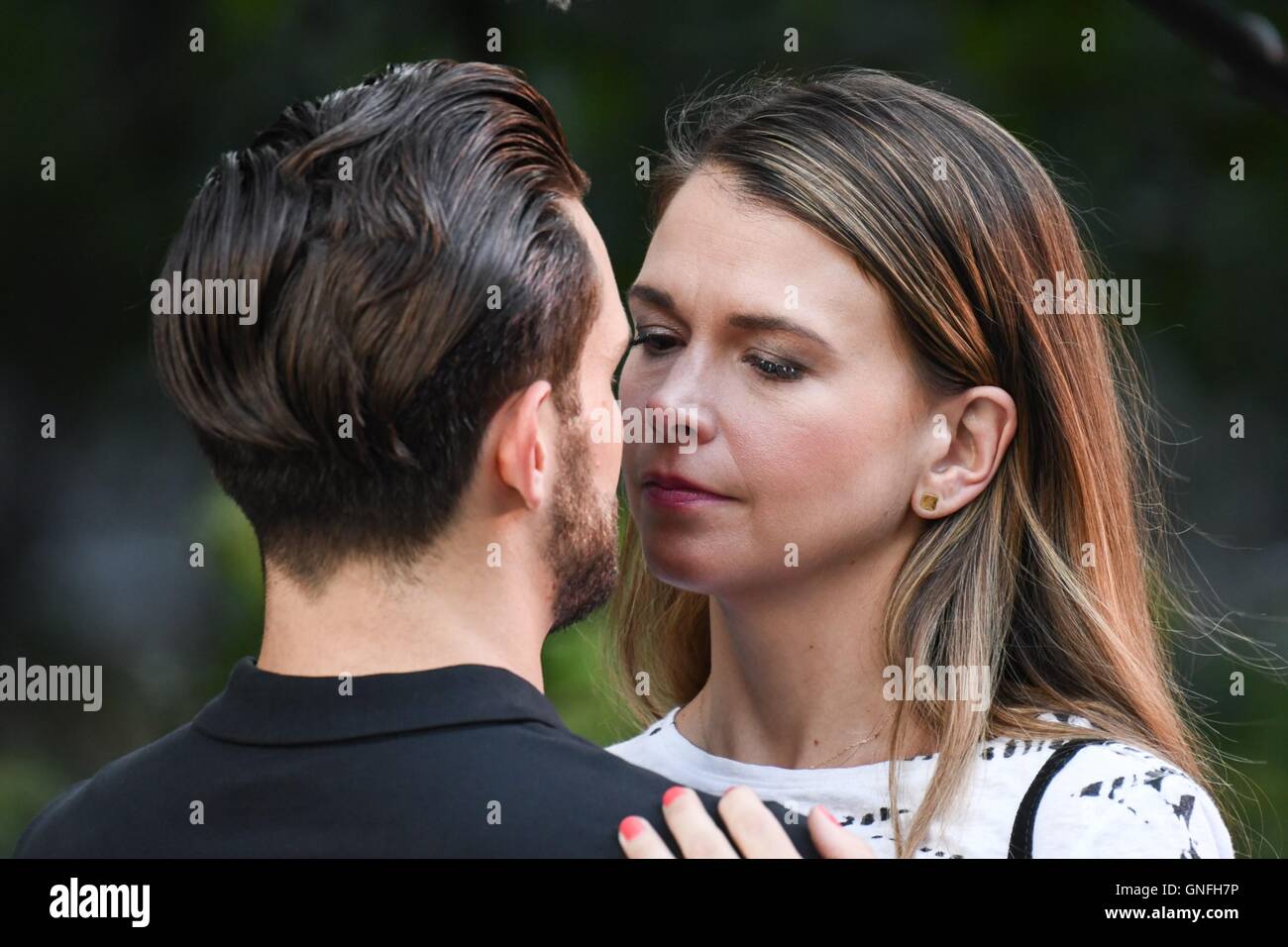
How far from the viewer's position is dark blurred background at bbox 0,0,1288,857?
584 centimetres

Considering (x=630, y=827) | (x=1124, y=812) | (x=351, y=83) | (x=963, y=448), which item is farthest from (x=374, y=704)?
(x=351, y=83)

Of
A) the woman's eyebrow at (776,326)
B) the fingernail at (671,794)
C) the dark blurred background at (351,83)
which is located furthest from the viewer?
the dark blurred background at (351,83)

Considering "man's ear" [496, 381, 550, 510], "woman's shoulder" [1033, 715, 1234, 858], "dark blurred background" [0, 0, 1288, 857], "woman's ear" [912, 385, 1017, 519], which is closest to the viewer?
"man's ear" [496, 381, 550, 510]

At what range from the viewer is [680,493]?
231 centimetres

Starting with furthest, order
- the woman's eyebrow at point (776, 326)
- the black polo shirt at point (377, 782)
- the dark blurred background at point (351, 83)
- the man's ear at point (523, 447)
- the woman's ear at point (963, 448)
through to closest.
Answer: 1. the dark blurred background at point (351, 83)
2. the woman's ear at point (963, 448)
3. the woman's eyebrow at point (776, 326)
4. the man's ear at point (523, 447)
5. the black polo shirt at point (377, 782)

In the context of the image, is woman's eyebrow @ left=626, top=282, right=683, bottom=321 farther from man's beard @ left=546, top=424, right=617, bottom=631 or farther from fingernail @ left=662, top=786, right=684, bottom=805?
fingernail @ left=662, top=786, right=684, bottom=805

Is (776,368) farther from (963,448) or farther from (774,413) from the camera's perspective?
(963,448)

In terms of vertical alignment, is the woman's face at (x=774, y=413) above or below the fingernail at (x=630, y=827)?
above

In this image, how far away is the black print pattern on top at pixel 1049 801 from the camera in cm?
199

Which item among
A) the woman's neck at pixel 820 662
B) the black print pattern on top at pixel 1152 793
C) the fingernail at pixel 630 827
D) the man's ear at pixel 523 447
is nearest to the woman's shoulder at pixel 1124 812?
the black print pattern on top at pixel 1152 793

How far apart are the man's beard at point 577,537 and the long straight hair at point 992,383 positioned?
0.58m

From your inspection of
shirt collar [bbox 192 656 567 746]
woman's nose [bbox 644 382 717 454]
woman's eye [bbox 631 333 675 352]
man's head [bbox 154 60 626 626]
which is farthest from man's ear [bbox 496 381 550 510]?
woman's eye [bbox 631 333 675 352]

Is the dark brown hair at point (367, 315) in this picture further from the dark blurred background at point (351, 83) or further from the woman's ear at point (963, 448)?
the dark blurred background at point (351, 83)

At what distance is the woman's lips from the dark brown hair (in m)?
0.50
